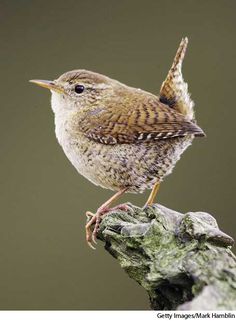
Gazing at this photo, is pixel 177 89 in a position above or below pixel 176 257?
above

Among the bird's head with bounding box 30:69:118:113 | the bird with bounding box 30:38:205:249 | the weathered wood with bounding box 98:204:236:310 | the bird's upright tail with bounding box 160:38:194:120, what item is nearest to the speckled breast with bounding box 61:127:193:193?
the bird with bounding box 30:38:205:249

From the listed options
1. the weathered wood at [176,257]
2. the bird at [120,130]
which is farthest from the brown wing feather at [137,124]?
the weathered wood at [176,257]

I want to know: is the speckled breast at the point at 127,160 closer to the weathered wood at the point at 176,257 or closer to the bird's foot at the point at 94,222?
the bird's foot at the point at 94,222

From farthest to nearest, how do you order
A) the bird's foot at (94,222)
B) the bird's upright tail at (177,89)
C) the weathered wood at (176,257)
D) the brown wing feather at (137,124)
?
the bird's upright tail at (177,89), the brown wing feather at (137,124), the bird's foot at (94,222), the weathered wood at (176,257)

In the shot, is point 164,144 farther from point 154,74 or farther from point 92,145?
point 154,74

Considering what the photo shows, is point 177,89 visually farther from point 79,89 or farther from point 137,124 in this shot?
point 79,89

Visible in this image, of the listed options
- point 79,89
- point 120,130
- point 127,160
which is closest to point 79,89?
point 79,89
